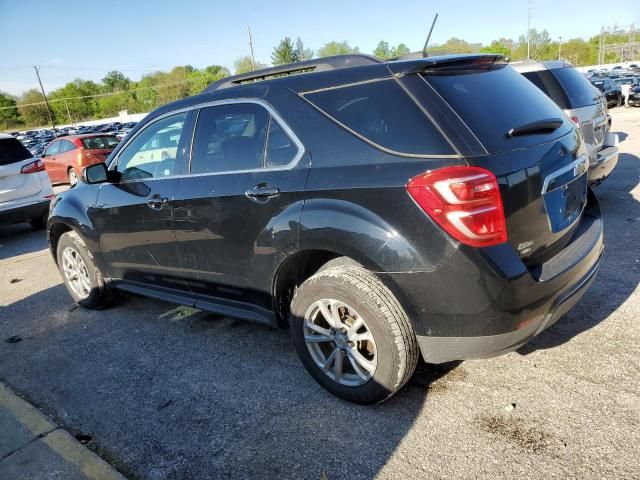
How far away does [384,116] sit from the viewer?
257cm

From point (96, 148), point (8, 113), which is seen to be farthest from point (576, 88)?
point (8, 113)

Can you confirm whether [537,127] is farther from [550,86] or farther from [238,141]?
[550,86]

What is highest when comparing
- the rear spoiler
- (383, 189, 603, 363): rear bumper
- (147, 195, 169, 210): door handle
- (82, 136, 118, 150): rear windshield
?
the rear spoiler

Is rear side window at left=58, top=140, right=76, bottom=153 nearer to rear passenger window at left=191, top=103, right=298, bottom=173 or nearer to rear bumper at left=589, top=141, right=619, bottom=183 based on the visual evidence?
rear passenger window at left=191, top=103, right=298, bottom=173

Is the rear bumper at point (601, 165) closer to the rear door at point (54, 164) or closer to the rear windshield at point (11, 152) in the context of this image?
the rear windshield at point (11, 152)

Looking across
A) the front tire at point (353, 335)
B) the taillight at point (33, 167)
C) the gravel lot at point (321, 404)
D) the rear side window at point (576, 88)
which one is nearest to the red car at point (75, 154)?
the taillight at point (33, 167)

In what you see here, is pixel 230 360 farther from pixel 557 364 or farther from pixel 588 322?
pixel 588 322

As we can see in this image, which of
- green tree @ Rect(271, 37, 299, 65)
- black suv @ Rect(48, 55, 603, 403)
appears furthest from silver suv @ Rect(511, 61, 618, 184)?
green tree @ Rect(271, 37, 299, 65)

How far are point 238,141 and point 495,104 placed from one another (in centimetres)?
161

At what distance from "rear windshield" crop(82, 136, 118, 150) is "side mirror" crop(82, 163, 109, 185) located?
11.5 m

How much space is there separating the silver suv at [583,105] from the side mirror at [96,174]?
483 cm

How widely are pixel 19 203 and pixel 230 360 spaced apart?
6529mm

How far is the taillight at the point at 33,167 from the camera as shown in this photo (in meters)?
8.27

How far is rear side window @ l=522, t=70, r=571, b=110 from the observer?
604 centimetres
